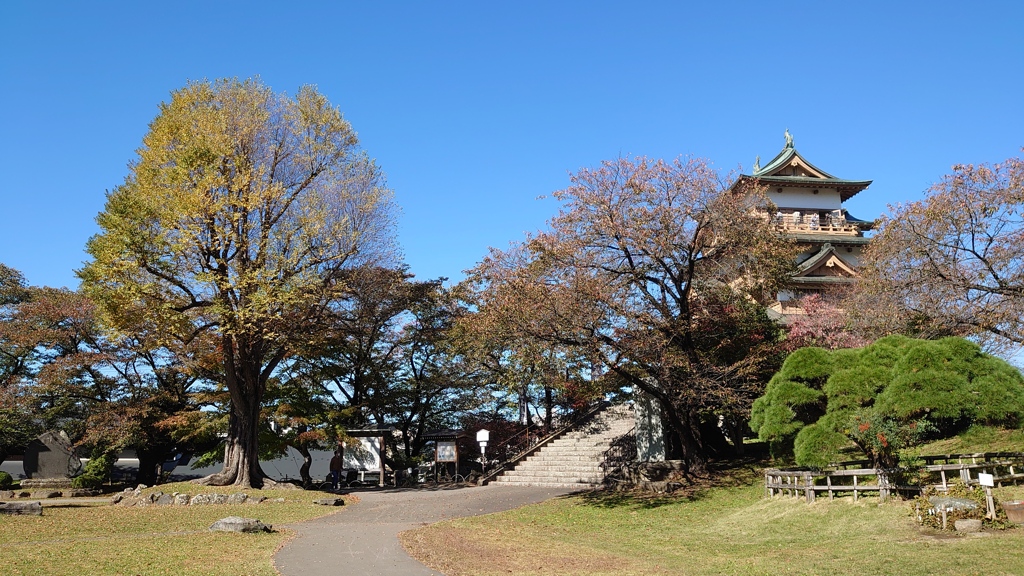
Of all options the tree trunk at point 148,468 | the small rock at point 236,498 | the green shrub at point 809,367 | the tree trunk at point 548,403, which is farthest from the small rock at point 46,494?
the green shrub at point 809,367

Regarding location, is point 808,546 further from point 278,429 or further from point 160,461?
point 160,461

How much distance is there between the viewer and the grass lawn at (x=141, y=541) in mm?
8648

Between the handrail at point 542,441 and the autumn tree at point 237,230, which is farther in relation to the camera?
the handrail at point 542,441

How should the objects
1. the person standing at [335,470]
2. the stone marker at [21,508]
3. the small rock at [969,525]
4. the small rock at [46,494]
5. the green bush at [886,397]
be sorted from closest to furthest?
the small rock at [969,525], the green bush at [886,397], the stone marker at [21,508], the small rock at [46,494], the person standing at [335,470]

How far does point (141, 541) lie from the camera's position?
11.2 metres

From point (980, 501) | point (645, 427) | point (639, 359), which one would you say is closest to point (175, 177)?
point (639, 359)

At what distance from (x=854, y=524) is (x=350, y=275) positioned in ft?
53.9

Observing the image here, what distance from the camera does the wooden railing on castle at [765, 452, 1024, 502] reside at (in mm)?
11867

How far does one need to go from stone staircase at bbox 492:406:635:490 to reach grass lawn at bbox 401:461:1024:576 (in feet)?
14.2

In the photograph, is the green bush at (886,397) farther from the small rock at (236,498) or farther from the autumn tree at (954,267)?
the small rock at (236,498)

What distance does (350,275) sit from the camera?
72.6 ft

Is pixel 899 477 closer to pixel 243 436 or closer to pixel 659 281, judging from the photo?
pixel 659 281

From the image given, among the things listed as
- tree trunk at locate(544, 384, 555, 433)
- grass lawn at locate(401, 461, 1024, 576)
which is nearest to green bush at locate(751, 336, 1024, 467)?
grass lawn at locate(401, 461, 1024, 576)

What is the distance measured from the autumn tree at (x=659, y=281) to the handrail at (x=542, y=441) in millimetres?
6415
